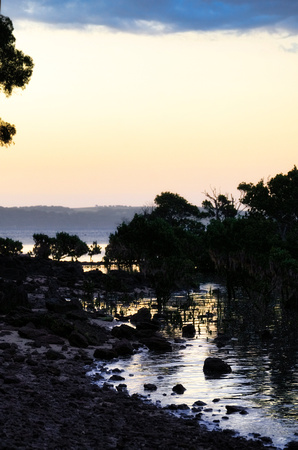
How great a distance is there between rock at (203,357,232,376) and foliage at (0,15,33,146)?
2210cm

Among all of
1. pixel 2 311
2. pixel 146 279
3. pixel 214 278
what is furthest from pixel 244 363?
pixel 214 278

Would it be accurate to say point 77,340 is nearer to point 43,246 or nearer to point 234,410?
point 234,410

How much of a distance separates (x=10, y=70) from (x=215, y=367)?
23.9 meters

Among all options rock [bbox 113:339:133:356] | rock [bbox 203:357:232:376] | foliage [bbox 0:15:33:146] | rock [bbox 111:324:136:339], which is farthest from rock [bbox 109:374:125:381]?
foliage [bbox 0:15:33:146]

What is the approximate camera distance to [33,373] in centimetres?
1980

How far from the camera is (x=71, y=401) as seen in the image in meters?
16.6

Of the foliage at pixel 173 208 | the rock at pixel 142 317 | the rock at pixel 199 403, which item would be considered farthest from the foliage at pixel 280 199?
the rock at pixel 199 403

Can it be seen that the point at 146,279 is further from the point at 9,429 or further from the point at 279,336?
the point at 9,429

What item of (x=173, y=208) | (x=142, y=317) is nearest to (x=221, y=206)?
(x=173, y=208)

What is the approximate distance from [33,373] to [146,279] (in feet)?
158

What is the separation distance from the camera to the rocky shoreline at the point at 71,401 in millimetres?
13070

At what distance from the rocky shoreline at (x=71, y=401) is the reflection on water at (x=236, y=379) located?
3.49ft

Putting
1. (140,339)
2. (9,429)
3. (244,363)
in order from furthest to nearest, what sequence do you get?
(140,339) → (244,363) → (9,429)

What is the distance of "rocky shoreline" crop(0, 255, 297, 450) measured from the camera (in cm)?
1307
